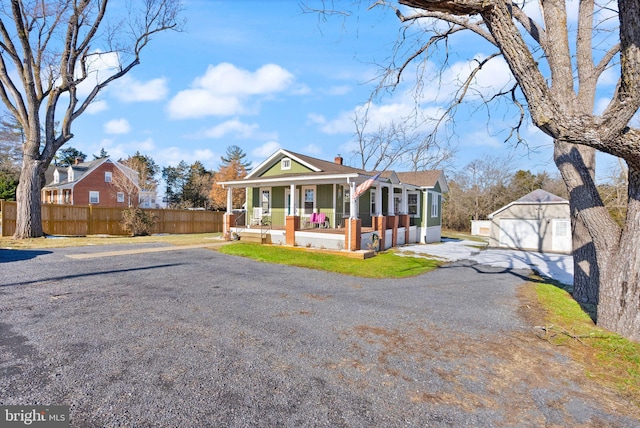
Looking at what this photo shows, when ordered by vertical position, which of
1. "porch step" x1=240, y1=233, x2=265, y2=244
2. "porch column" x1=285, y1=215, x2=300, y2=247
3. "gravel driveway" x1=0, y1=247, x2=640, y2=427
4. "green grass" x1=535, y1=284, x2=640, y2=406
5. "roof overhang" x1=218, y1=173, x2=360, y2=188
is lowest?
"green grass" x1=535, y1=284, x2=640, y2=406

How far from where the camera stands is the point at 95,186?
31.5m

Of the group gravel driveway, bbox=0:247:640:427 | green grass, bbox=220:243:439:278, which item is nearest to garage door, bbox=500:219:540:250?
green grass, bbox=220:243:439:278

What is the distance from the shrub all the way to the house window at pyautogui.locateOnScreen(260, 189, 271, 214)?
7.31m

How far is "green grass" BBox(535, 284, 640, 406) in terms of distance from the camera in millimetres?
3482

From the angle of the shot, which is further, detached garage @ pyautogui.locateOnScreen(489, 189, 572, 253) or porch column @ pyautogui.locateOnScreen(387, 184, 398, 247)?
detached garage @ pyautogui.locateOnScreen(489, 189, 572, 253)

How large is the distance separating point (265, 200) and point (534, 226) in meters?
15.3

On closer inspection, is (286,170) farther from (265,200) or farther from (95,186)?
(95,186)

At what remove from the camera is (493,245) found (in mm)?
18797

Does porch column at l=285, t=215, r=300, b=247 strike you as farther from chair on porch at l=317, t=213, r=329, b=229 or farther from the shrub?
the shrub

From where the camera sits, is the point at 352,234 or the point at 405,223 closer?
the point at 352,234

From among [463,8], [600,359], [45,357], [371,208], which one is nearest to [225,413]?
[45,357]

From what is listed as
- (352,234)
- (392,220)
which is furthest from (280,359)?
(392,220)

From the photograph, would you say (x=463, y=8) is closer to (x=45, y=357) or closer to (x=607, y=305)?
(x=607, y=305)

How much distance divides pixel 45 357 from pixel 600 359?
656 cm
